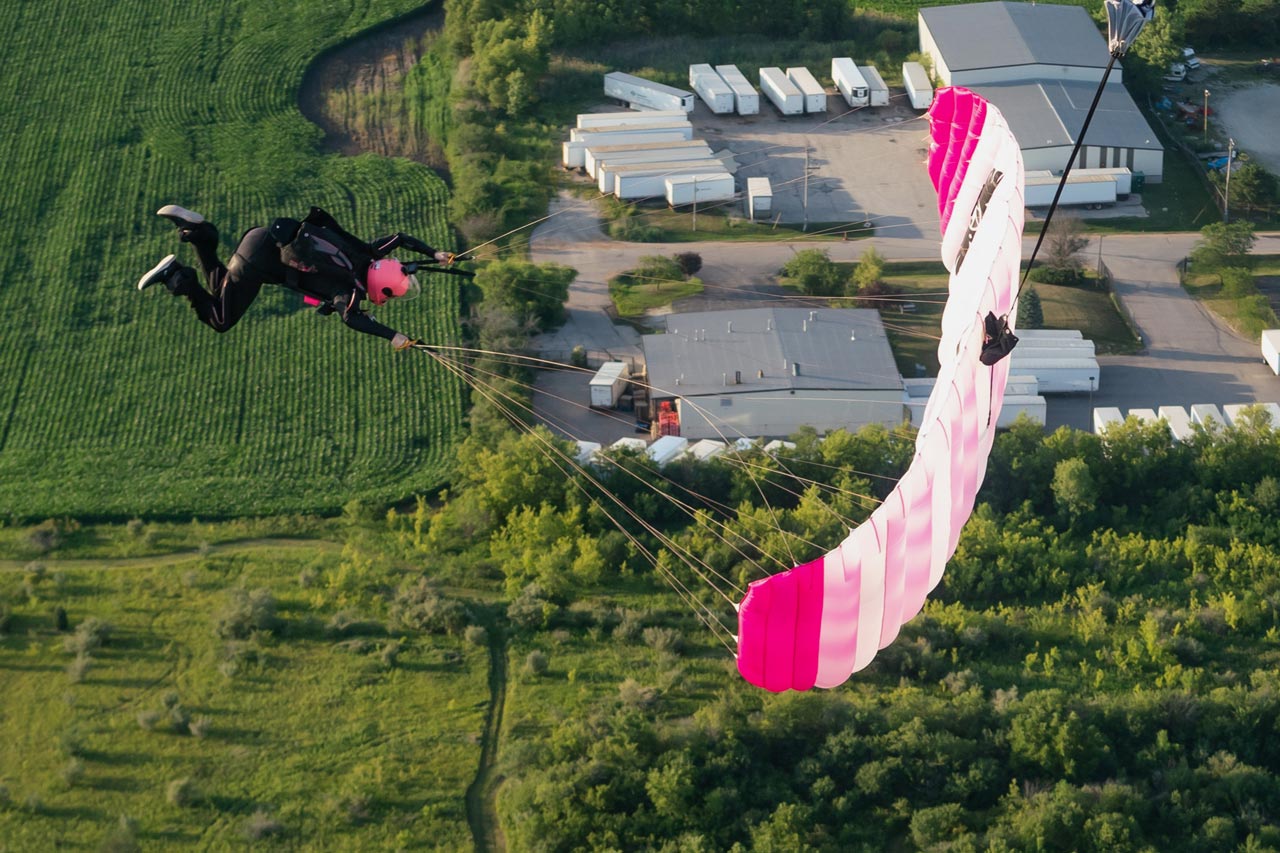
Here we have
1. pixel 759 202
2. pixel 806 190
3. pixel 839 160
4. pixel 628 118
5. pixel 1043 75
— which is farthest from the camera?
pixel 1043 75

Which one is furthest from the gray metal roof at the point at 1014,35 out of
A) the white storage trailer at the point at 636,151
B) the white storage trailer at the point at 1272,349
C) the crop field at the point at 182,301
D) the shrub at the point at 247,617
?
the shrub at the point at 247,617

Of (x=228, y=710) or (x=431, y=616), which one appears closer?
(x=228, y=710)

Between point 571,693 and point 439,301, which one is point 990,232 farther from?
point 439,301

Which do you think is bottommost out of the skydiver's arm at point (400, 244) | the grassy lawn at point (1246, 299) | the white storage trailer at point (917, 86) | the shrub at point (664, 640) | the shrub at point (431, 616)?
the shrub at point (431, 616)

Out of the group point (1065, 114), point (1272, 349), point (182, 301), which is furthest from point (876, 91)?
point (182, 301)

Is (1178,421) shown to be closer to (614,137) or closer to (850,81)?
(614,137)

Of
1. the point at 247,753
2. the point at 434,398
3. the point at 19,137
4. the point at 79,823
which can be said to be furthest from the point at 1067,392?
the point at 19,137

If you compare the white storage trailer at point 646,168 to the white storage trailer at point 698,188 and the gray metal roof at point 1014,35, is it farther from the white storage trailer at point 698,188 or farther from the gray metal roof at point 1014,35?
the gray metal roof at point 1014,35
